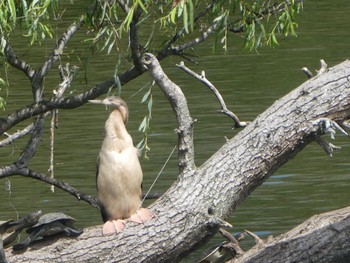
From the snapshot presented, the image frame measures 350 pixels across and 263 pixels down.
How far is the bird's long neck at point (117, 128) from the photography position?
8.64m

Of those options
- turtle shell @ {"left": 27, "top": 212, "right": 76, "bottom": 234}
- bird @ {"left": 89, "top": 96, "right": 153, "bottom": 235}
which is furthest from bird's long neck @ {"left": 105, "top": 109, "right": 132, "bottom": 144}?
turtle shell @ {"left": 27, "top": 212, "right": 76, "bottom": 234}

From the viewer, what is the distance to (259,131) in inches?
315

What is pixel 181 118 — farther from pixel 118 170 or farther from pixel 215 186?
pixel 118 170

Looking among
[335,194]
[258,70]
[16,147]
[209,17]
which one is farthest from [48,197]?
[258,70]

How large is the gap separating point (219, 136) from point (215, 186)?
7492 mm

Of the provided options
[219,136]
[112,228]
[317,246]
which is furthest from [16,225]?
[219,136]

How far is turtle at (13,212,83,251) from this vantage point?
804 centimetres

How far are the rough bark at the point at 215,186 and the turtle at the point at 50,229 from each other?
0.21ft

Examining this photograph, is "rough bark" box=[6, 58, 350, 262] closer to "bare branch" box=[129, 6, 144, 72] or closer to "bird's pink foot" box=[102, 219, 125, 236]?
"bird's pink foot" box=[102, 219, 125, 236]

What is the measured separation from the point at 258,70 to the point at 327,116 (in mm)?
11662

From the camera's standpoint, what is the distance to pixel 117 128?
867 cm

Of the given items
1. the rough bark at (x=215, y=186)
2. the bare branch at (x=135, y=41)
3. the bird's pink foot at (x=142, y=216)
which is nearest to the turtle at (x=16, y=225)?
the rough bark at (x=215, y=186)

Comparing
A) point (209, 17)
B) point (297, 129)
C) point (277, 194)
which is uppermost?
point (209, 17)

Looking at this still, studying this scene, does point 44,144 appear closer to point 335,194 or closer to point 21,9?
point 335,194
